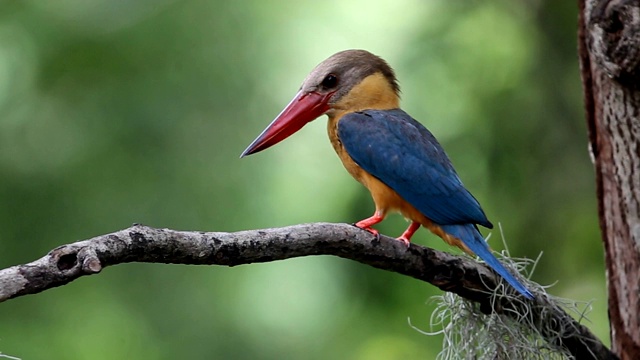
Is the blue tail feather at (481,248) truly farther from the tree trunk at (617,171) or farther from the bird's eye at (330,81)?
the bird's eye at (330,81)

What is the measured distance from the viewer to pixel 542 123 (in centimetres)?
448

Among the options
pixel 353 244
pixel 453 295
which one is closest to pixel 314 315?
pixel 453 295

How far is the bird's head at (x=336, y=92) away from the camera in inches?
140

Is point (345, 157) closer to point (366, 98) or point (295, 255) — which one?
point (366, 98)

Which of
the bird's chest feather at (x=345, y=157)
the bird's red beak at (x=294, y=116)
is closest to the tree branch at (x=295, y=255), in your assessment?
the bird's chest feather at (x=345, y=157)

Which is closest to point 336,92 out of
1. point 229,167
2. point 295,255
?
point 229,167

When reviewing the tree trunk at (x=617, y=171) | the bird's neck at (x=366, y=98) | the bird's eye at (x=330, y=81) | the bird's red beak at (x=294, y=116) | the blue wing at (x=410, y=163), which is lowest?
the tree trunk at (x=617, y=171)

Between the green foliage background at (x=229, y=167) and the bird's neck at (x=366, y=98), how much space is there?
51cm

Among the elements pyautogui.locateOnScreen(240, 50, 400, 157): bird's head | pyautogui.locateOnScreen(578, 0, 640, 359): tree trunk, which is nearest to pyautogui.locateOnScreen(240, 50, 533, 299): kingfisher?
pyautogui.locateOnScreen(240, 50, 400, 157): bird's head

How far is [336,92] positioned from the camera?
3613 mm

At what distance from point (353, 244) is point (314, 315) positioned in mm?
1508

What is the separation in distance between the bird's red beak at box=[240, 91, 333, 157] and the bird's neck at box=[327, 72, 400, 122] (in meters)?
0.05

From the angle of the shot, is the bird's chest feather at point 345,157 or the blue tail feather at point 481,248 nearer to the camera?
the blue tail feather at point 481,248

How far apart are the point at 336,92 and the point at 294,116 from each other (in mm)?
196
